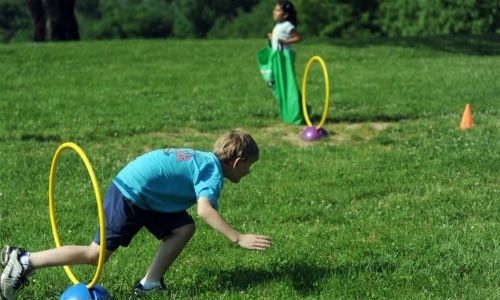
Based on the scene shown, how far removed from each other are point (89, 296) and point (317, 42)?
70.2ft

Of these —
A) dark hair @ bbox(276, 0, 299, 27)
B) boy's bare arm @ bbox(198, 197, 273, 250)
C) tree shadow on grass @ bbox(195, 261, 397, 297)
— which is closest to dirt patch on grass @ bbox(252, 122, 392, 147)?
dark hair @ bbox(276, 0, 299, 27)

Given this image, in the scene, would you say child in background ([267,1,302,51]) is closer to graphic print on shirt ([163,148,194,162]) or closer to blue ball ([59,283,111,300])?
graphic print on shirt ([163,148,194,162])

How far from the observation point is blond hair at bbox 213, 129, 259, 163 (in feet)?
16.8

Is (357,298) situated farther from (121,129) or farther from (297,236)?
(121,129)

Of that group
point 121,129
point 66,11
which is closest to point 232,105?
point 121,129

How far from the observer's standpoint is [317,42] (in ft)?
84.3

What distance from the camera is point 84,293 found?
5066 millimetres

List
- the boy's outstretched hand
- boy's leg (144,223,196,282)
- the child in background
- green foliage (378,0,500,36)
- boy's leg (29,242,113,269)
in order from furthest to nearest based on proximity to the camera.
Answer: green foliage (378,0,500,36)
the child in background
boy's leg (144,223,196,282)
boy's leg (29,242,113,269)
the boy's outstretched hand

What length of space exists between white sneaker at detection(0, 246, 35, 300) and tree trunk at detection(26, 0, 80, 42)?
2245 centimetres

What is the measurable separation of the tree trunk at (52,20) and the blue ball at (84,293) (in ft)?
74.3

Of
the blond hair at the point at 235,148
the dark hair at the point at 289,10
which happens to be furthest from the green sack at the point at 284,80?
the blond hair at the point at 235,148

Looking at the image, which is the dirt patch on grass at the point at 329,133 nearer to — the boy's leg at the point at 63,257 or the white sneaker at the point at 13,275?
the boy's leg at the point at 63,257

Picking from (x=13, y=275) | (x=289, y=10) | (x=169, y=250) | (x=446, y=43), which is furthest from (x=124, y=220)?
(x=446, y=43)

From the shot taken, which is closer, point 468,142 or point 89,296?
point 89,296
